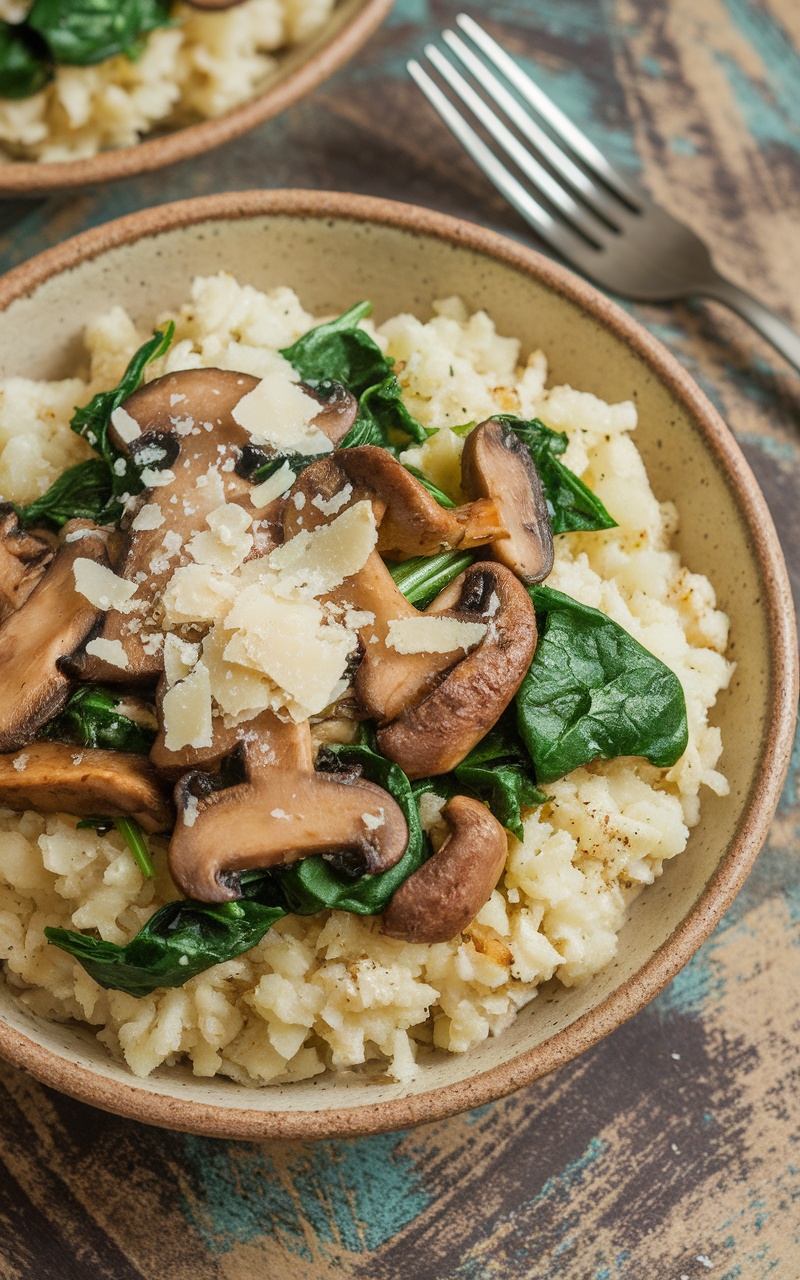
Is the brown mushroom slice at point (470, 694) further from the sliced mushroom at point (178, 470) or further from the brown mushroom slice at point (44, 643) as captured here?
the brown mushroom slice at point (44, 643)

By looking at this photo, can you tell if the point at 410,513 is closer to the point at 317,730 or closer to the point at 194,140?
the point at 317,730

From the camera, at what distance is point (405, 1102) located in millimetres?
3330

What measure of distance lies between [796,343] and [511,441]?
202cm

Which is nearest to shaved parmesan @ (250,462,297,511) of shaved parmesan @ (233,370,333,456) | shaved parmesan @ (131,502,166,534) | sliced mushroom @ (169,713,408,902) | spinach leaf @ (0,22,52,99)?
shaved parmesan @ (233,370,333,456)

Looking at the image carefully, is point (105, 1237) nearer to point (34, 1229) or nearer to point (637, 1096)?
point (34, 1229)

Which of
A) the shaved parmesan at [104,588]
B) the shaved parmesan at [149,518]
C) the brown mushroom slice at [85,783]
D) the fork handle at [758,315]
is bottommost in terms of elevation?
the brown mushroom slice at [85,783]

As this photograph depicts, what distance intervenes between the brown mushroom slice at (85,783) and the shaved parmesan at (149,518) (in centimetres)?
66

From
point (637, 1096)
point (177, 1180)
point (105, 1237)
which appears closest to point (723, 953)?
point (637, 1096)

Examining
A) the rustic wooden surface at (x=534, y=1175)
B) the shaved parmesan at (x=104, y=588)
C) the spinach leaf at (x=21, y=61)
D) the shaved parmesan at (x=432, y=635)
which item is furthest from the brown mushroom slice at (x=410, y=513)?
the spinach leaf at (x=21, y=61)

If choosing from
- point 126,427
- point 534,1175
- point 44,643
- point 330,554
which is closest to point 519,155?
point 126,427

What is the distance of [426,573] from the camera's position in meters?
3.53

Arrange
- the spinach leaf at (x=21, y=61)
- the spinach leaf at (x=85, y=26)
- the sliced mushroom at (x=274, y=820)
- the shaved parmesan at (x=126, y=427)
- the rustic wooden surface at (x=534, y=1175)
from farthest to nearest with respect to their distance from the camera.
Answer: the spinach leaf at (x=21, y=61), the spinach leaf at (x=85, y=26), the rustic wooden surface at (x=534, y=1175), the shaved parmesan at (x=126, y=427), the sliced mushroom at (x=274, y=820)

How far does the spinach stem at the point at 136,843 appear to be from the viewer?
3338 millimetres

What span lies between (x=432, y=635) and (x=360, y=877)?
2.30 ft
